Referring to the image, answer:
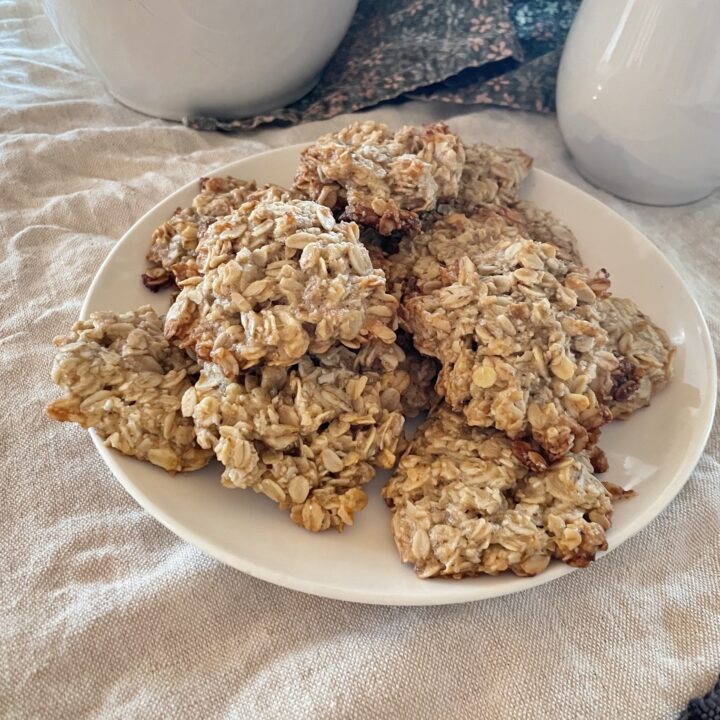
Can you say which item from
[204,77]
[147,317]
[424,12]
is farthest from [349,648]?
[424,12]

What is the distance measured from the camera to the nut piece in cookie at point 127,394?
1.03 m

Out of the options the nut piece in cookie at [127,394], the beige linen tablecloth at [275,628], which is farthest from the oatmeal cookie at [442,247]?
the beige linen tablecloth at [275,628]

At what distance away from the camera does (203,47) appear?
1.69 meters

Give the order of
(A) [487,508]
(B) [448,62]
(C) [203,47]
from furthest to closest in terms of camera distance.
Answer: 1. (B) [448,62]
2. (C) [203,47]
3. (A) [487,508]

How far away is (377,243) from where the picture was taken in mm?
1285

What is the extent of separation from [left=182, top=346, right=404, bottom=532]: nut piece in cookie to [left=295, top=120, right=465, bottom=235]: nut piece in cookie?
272 millimetres

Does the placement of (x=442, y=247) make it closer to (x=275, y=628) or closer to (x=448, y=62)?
(x=275, y=628)

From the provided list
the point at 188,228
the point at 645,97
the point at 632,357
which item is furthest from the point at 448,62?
the point at 632,357

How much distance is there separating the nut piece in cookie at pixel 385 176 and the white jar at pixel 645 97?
1.74ft

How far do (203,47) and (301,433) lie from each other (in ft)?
3.61

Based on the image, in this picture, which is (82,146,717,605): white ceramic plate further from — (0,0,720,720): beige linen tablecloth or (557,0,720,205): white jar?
(557,0,720,205): white jar

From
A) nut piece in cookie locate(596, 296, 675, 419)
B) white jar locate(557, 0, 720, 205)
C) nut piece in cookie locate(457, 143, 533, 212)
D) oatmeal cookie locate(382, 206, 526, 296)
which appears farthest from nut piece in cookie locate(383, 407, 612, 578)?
white jar locate(557, 0, 720, 205)

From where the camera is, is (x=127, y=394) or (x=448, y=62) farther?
(x=448, y=62)

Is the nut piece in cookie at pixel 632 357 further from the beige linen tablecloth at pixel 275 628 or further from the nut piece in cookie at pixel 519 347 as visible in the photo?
the beige linen tablecloth at pixel 275 628
